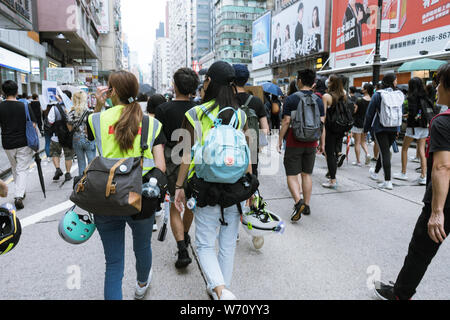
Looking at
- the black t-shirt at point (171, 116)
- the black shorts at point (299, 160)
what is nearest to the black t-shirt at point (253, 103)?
the black t-shirt at point (171, 116)

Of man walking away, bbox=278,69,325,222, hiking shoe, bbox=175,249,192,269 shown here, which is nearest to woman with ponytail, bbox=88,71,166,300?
hiking shoe, bbox=175,249,192,269

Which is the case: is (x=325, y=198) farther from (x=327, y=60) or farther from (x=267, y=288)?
(x=327, y=60)

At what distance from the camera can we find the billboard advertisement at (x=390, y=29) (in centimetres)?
1546

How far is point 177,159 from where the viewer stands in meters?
3.34

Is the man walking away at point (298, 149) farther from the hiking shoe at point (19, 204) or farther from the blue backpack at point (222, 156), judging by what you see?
the hiking shoe at point (19, 204)

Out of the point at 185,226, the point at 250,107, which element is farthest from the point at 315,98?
the point at 185,226

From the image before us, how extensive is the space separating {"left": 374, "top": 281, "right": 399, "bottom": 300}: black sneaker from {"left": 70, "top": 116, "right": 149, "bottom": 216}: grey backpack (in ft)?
6.97

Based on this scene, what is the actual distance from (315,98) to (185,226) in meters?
2.48

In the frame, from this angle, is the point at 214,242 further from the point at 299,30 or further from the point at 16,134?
the point at 299,30

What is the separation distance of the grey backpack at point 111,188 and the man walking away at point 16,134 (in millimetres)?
4103

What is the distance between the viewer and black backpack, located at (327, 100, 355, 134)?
582 centimetres

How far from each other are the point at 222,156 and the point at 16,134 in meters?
4.80

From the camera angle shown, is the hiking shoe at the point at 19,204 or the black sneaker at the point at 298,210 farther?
the hiking shoe at the point at 19,204

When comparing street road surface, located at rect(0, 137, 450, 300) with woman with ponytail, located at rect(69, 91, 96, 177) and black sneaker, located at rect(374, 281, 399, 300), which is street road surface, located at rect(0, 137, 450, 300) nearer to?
black sneaker, located at rect(374, 281, 399, 300)
